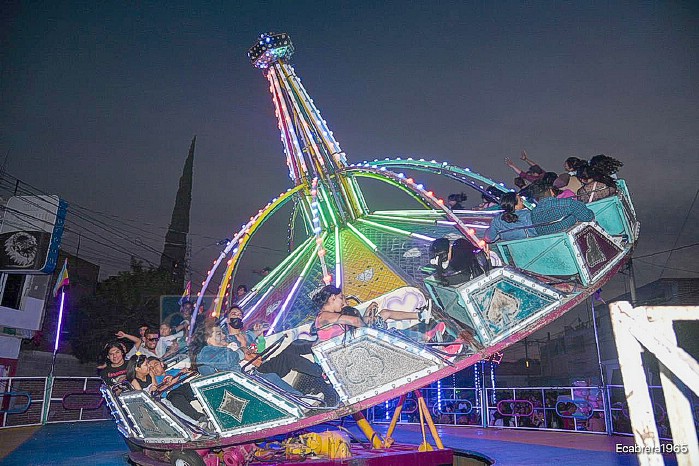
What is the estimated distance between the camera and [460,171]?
286 inches

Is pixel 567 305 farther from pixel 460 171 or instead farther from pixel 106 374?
pixel 106 374

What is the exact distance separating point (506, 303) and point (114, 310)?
78.2 feet

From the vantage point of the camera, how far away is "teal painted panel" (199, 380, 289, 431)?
487cm

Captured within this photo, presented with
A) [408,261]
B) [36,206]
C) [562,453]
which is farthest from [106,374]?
[36,206]

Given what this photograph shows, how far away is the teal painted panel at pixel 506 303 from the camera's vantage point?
495 centimetres

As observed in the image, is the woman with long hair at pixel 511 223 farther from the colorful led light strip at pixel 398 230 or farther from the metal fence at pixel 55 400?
the metal fence at pixel 55 400

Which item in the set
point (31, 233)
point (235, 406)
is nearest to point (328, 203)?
point (235, 406)

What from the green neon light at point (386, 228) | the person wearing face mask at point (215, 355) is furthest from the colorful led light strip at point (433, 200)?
the person wearing face mask at point (215, 355)

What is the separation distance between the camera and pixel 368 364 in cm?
479

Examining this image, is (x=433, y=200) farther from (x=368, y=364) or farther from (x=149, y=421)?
(x=149, y=421)

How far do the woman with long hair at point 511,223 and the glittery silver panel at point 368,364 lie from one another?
175 centimetres

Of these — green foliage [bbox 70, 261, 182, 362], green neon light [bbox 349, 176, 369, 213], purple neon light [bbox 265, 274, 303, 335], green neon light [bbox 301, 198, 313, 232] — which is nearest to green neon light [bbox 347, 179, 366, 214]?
green neon light [bbox 349, 176, 369, 213]

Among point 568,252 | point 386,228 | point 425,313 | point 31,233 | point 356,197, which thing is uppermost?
point 31,233

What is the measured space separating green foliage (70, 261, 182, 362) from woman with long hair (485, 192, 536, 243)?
70.8 ft
